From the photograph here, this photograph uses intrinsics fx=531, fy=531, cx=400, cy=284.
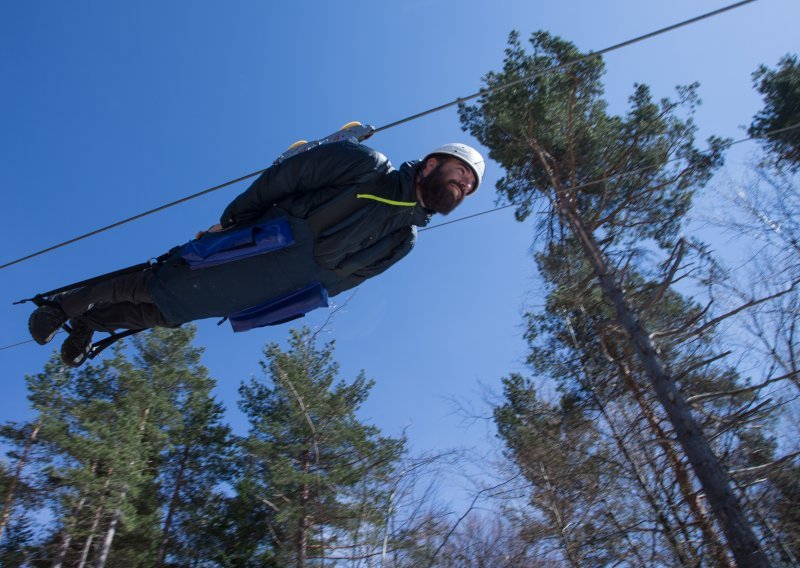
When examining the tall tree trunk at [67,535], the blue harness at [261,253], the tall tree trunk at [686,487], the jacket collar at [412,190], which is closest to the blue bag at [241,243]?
the blue harness at [261,253]

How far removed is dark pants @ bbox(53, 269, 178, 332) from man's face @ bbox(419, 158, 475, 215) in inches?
71.6

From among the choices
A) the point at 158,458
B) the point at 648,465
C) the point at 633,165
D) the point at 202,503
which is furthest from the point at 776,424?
the point at 158,458

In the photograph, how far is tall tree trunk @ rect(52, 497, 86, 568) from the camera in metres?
12.5

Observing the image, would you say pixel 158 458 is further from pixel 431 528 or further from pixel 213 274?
pixel 213 274

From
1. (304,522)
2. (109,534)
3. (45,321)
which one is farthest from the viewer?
(109,534)

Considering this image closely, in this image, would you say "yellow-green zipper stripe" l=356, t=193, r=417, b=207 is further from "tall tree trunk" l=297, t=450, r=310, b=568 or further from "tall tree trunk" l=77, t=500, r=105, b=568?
"tall tree trunk" l=77, t=500, r=105, b=568

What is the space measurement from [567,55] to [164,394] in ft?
46.3

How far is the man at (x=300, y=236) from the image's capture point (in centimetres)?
310

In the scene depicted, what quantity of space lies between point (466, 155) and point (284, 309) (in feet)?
4.85

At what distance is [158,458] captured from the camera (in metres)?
16.1

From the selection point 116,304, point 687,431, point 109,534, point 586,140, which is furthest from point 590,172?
point 109,534

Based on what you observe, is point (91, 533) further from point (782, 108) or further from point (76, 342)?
point (782, 108)

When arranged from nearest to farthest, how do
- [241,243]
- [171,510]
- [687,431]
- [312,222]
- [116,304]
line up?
[241,243]
[312,222]
[116,304]
[687,431]
[171,510]

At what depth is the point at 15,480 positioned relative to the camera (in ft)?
44.9
